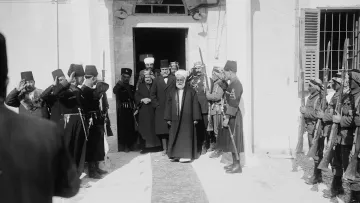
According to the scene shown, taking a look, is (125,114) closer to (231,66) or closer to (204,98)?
(204,98)

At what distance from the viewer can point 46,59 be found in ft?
28.1

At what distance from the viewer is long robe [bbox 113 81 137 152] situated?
8203mm

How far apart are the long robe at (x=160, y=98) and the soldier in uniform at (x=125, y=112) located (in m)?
0.56

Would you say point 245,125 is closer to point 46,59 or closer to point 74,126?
point 74,126

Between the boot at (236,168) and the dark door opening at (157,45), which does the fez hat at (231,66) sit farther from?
the dark door opening at (157,45)

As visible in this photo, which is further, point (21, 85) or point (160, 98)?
point (160, 98)

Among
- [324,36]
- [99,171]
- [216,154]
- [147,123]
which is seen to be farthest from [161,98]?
[324,36]

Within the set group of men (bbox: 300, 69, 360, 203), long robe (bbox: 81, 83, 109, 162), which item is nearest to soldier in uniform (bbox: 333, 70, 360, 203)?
group of men (bbox: 300, 69, 360, 203)

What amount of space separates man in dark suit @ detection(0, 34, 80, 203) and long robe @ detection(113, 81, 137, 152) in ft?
21.5

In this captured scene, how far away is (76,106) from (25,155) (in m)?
4.57

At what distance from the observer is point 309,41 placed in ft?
23.8

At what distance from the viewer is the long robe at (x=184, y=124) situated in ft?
24.1

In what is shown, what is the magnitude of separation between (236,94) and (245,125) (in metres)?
1.04

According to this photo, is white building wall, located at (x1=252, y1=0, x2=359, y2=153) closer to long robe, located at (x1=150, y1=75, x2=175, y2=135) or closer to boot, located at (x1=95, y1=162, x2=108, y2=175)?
long robe, located at (x1=150, y1=75, x2=175, y2=135)
